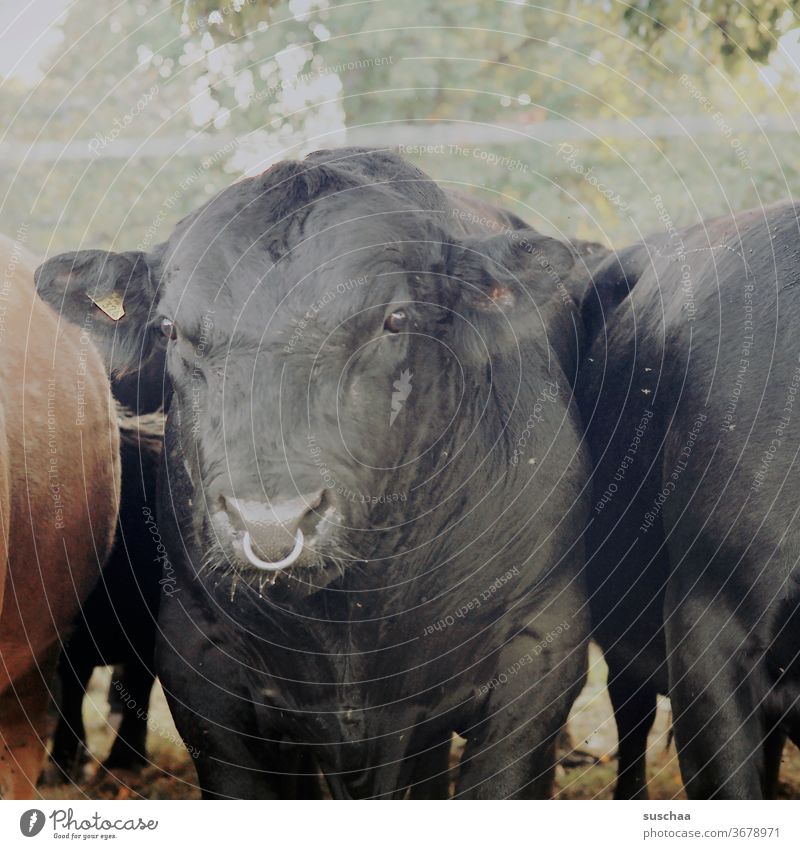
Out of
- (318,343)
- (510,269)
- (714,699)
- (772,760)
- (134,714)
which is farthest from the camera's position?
(134,714)

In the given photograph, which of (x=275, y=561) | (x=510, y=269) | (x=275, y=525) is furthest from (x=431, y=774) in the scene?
(x=510, y=269)

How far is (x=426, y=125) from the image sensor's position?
13.8 ft

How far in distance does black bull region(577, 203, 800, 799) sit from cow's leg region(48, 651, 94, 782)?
89.8 inches

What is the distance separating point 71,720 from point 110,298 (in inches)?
94.6

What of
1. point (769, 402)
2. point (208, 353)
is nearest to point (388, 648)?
point (208, 353)

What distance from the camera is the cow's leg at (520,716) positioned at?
12.5ft

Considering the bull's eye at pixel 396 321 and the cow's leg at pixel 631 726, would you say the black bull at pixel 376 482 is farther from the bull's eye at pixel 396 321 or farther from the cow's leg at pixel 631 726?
the cow's leg at pixel 631 726

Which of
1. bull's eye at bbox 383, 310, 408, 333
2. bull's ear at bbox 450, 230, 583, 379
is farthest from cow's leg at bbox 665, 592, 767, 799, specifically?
bull's eye at bbox 383, 310, 408, 333

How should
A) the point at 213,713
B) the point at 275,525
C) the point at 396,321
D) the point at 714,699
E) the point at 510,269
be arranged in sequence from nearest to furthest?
the point at 275,525 → the point at 396,321 → the point at 510,269 → the point at 714,699 → the point at 213,713

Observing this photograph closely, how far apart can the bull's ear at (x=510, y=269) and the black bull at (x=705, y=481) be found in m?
0.49

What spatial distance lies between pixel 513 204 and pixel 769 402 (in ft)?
4.79

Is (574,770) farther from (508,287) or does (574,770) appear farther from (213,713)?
(508,287)

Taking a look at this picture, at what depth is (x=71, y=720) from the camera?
513 centimetres
